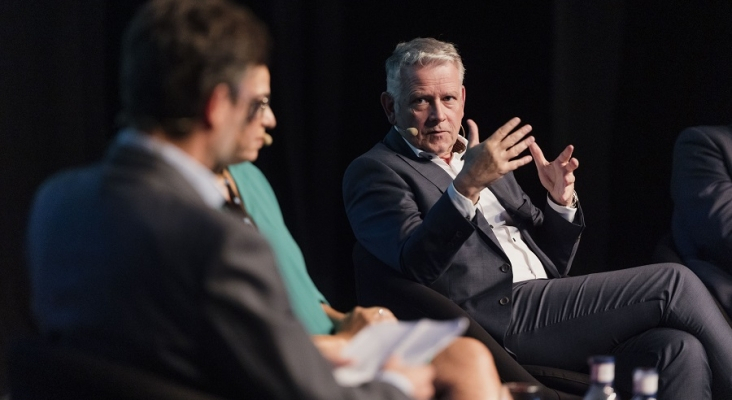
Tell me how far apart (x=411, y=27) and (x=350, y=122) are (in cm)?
48

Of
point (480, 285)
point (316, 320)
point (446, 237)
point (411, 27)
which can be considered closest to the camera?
point (316, 320)

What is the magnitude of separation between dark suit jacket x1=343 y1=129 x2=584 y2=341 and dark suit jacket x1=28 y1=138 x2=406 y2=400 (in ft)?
4.38

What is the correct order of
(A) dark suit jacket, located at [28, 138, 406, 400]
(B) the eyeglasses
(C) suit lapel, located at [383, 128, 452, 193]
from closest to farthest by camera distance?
1. (A) dark suit jacket, located at [28, 138, 406, 400]
2. (B) the eyeglasses
3. (C) suit lapel, located at [383, 128, 452, 193]

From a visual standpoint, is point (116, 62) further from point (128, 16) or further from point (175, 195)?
point (175, 195)

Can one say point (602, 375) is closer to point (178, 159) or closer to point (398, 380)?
point (398, 380)

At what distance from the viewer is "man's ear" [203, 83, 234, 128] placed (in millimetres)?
1380

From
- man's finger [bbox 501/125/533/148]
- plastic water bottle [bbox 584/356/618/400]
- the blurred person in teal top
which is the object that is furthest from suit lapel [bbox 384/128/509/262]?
plastic water bottle [bbox 584/356/618/400]

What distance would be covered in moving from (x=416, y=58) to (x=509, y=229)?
65 centimetres

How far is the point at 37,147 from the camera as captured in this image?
3434mm

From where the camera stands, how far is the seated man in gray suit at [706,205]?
2967 mm

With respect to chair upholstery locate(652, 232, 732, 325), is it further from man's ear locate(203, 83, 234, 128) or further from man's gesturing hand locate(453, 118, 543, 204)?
man's ear locate(203, 83, 234, 128)

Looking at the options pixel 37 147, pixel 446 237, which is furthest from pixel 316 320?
pixel 37 147

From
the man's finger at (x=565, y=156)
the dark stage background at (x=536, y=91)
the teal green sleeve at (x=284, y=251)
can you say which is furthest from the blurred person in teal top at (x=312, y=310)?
the dark stage background at (x=536, y=91)

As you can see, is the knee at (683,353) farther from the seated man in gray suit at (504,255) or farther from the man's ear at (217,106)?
the man's ear at (217,106)
